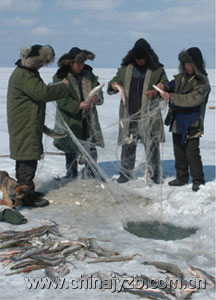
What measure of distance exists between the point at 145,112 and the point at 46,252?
302cm

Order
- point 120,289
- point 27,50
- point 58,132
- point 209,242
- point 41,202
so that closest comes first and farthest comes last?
point 120,289 → point 209,242 → point 27,50 → point 41,202 → point 58,132

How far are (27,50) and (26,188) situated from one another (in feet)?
6.05

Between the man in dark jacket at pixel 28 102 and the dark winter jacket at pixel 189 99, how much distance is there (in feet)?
5.83

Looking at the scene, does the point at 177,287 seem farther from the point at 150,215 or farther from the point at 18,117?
the point at 18,117

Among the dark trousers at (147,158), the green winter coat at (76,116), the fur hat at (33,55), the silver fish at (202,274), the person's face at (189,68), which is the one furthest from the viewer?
the dark trousers at (147,158)

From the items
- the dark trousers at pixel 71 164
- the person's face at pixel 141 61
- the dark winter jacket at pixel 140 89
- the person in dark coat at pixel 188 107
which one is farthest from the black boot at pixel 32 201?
the person's face at pixel 141 61

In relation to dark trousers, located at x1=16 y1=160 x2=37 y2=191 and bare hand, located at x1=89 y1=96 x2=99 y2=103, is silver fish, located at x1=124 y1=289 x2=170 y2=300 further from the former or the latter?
bare hand, located at x1=89 y1=96 x2=99 y2=103

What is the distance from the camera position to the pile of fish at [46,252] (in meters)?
4.10

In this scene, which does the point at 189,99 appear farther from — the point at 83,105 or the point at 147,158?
the point at 83,105

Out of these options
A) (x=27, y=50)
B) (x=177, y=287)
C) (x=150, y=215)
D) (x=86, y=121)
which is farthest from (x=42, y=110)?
(x=177, y=287)

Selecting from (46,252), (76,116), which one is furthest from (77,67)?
(46,252)

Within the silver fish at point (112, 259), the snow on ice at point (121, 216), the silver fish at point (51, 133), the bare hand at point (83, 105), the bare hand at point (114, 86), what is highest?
the bare hand at point (114, 86)

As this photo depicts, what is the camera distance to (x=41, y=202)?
608 cm

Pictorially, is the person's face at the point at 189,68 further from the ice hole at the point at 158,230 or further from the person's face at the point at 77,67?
the ice hole at the point at 158,230
